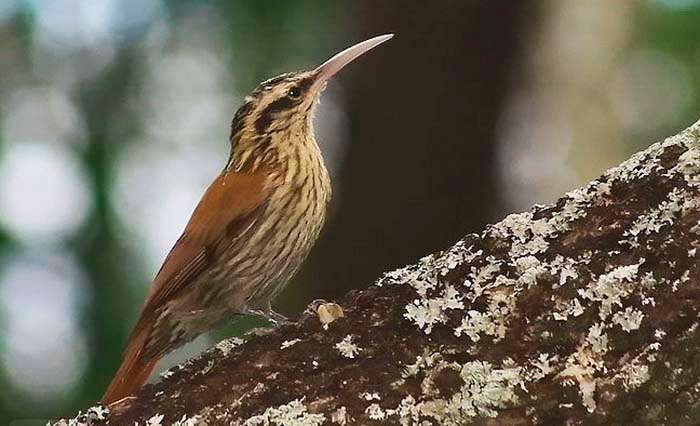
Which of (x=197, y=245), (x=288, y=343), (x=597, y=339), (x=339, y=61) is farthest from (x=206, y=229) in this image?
(x=597, y=339)

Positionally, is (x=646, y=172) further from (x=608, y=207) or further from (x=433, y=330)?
(x=433, y=330)

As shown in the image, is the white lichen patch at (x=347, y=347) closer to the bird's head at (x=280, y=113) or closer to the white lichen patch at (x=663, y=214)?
the white lichen patch at (x=663, y=214)

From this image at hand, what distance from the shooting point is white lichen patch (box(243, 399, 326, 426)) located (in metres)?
2.19

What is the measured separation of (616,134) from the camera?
5.96m

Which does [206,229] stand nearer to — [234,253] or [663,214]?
[234,253]

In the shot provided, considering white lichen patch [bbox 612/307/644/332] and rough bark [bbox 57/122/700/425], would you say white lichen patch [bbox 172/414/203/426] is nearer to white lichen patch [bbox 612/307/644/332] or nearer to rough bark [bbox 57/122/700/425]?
rough bark [bbox 57/122/700/425]

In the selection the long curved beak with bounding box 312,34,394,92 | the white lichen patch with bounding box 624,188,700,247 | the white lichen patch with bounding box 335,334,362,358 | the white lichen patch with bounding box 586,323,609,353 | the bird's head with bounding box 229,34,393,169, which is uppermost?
the long curved beak with bounding box 312,34,394,92

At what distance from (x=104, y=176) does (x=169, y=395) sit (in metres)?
2.92

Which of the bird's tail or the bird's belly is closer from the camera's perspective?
the bird's tail

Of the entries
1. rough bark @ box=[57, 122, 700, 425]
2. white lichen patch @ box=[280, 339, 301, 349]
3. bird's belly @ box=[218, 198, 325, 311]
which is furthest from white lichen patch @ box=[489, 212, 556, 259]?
bird's belly @ box=[218, 198, 325, 311]

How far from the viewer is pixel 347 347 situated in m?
2.33

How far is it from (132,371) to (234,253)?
529mm

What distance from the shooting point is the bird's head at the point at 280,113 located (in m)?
4.05

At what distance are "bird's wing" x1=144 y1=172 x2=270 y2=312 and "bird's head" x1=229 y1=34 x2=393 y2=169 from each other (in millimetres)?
280
